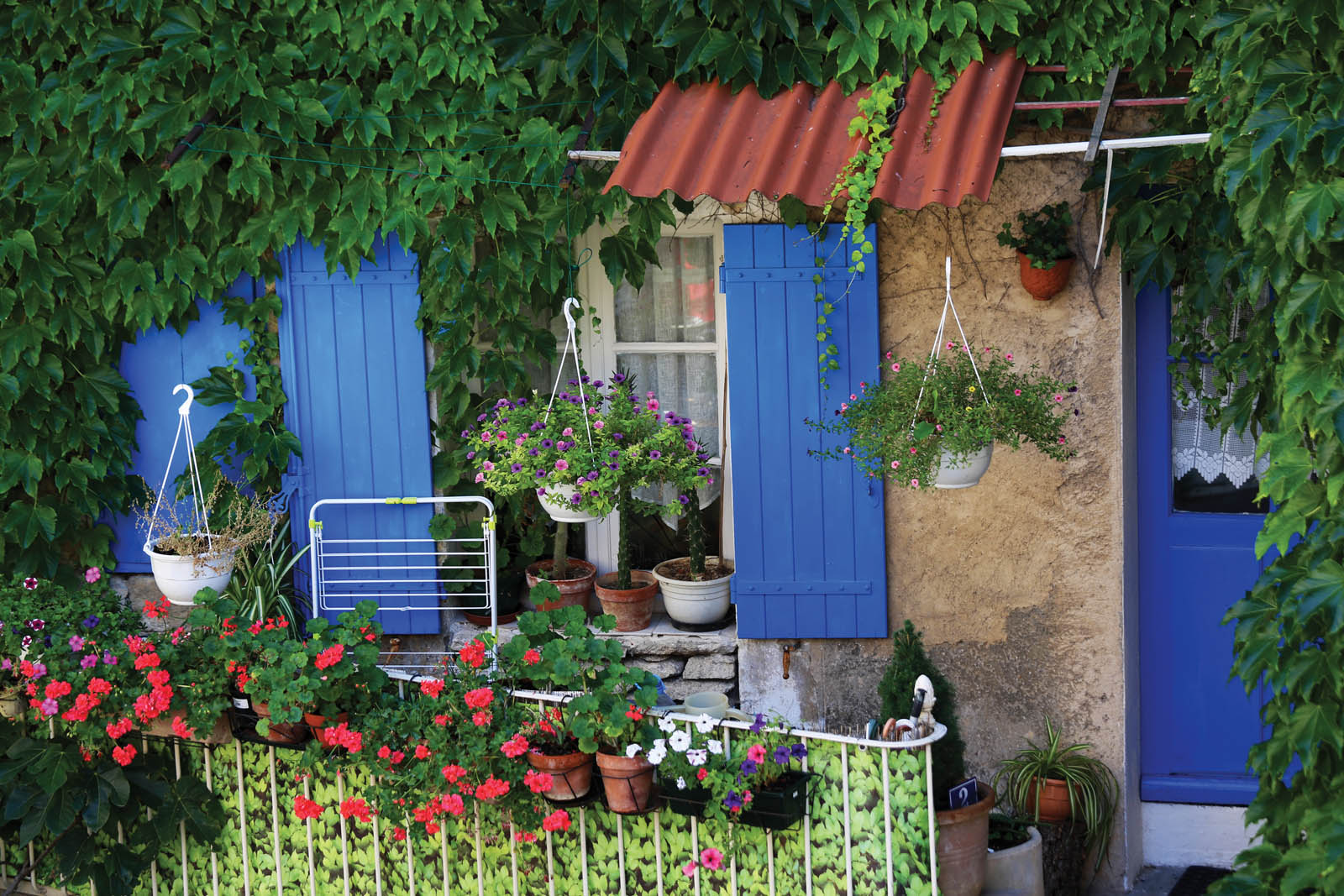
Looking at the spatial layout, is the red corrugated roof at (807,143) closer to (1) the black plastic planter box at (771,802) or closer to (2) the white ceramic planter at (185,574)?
(1) the black plastic planter box at (771,802)

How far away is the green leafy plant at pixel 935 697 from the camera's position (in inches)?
180

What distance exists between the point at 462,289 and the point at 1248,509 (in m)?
3.38

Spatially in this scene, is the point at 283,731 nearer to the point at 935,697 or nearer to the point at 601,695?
the point at 601,695

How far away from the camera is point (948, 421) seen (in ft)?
15.1

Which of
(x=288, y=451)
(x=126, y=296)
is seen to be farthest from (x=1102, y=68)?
(x=126, y=296)

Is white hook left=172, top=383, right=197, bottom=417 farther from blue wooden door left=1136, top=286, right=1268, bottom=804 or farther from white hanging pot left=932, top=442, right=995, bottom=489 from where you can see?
blue wooden door left=1136, top=286, right=1268, bottom=804

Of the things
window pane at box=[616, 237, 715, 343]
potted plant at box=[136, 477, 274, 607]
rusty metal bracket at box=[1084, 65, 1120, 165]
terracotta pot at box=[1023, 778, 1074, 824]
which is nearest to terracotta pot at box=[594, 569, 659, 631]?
window pane at box=[616, 237, 715, 343]

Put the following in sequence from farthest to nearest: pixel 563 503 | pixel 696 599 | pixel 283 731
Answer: pixel 696 599
pixel 563 503
pixel 283 731

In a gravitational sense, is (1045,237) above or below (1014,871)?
above

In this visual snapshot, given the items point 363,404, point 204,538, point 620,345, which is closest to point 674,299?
point 620,345

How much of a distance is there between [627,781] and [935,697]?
46.4 inches

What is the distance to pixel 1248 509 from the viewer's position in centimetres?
568

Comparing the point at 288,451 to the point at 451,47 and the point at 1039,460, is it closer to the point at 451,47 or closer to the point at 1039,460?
the point at 451,47

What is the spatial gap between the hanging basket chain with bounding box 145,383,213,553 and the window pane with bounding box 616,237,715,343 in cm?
188
